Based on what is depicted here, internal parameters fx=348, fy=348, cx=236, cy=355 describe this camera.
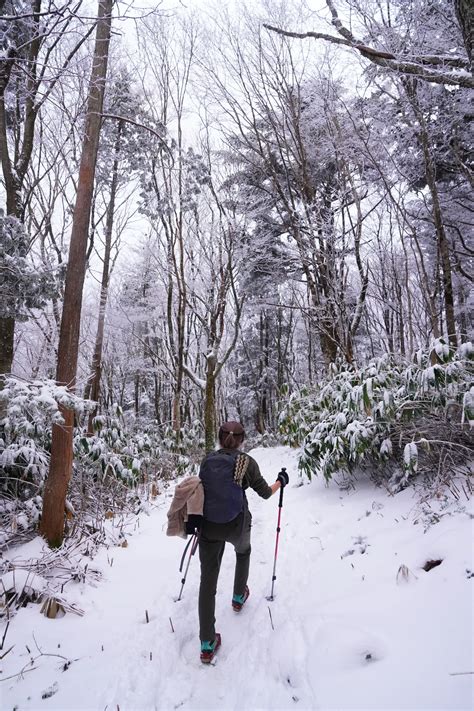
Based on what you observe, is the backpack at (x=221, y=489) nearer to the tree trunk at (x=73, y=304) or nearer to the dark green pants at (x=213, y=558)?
the dark green pants at (x=213, y=558)

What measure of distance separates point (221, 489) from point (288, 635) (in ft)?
3.92

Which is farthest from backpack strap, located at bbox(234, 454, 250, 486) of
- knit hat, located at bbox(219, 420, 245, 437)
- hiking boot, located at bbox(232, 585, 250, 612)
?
hiking boot, located at bbox(232, 585, 250, 612)

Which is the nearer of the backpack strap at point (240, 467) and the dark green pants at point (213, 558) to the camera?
the dark green pants at point (213, 558)

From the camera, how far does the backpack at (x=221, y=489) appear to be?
275 cm

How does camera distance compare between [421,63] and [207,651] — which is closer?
[207,651]

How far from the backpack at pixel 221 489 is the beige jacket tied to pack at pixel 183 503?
0.07 m

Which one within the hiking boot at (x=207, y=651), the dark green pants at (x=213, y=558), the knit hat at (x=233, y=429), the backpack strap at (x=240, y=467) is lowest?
the hiking boot at (x=207, y=651)

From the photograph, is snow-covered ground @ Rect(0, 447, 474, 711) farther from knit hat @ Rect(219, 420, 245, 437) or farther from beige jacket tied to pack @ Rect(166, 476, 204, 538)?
knit hat @ Rect(219, 420, 245, 437)

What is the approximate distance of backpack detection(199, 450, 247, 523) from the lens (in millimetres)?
2752

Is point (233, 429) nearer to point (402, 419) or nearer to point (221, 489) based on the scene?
point (221, 489)

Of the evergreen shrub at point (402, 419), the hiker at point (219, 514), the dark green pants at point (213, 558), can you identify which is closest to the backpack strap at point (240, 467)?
the hiker at point (219, 514)

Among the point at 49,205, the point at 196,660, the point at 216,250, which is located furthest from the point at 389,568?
the point at 216,250

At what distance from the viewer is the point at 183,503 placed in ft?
9.07

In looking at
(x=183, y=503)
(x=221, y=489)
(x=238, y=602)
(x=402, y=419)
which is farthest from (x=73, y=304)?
(x=402, y=419)
